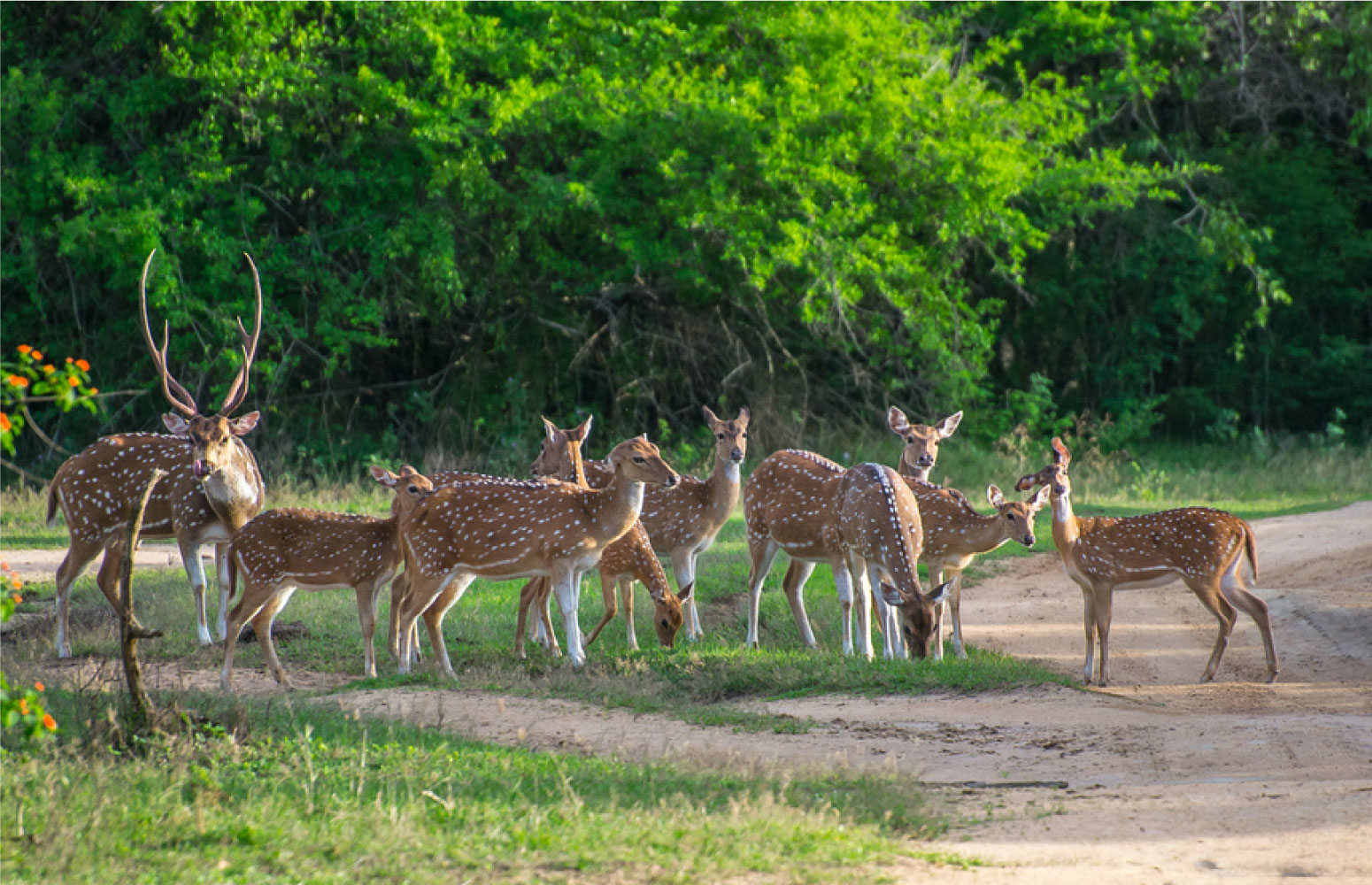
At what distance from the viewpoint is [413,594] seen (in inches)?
416

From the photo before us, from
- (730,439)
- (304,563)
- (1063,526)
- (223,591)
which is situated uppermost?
(730,439)

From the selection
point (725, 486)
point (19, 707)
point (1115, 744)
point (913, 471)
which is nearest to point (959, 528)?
point (913, 471)

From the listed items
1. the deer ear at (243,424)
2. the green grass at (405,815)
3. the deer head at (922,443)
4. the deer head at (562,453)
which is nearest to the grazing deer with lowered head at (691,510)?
the deer head at (562,453)

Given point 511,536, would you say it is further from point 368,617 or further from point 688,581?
point 688,581

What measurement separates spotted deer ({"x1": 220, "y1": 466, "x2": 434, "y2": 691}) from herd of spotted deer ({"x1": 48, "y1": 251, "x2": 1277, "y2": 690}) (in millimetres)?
13

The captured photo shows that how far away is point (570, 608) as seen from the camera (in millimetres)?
10539

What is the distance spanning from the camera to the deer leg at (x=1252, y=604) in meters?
10.7

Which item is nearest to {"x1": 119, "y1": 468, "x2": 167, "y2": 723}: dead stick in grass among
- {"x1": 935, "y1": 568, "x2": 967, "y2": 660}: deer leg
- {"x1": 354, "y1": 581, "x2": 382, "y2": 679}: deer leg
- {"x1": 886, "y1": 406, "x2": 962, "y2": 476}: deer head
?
{"x1": 354, "y1": 581, "x2": 382, "y2": 679}: deer leg

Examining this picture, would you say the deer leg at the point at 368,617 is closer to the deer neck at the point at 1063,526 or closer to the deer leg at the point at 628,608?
the deer leg at the point at 628,608

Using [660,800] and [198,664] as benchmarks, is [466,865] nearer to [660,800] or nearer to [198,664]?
[660,800]

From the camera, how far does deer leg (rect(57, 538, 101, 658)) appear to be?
436 inches

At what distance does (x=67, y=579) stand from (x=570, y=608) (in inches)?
157

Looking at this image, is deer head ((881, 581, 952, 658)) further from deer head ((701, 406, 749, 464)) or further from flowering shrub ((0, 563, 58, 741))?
flowering shrub ((0, 563, 58, 741))

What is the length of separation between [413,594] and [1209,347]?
21.3m
